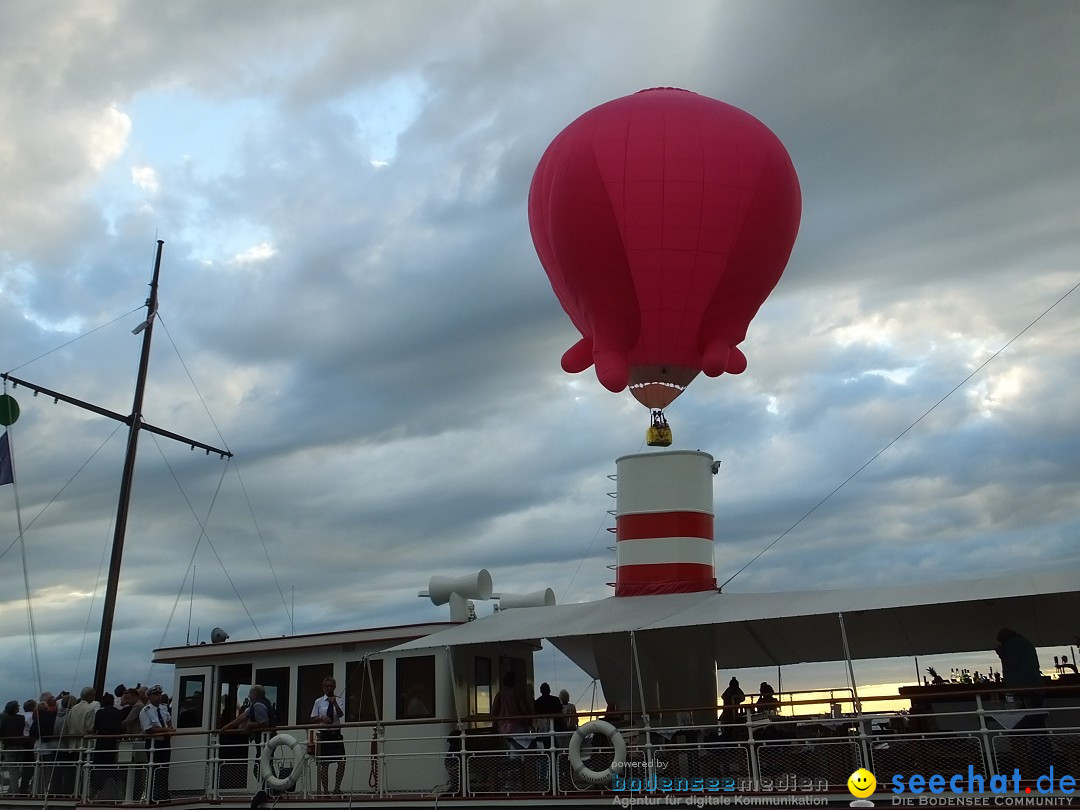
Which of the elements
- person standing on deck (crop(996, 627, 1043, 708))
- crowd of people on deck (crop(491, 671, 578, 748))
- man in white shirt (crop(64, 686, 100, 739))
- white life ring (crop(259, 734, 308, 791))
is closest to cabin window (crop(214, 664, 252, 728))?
man in white shirt (crop(64, 686, 100, 739))

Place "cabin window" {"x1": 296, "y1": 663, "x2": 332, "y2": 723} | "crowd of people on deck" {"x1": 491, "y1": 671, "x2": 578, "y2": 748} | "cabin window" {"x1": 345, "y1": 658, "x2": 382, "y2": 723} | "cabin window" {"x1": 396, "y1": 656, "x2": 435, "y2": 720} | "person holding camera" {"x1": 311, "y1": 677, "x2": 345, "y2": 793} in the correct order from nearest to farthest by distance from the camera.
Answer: "crowd of people on deck" {"x1": 491, "y1": 671, "x2": 578, "y2": 748} < "person holding camera" {"x1": 311, "y1": 677, "x2": 345, "y2": 793} < "cabin window" {"x1": 396, "y1": 656, "x2": 435, "y2": 720} < "cabin window" {"x1": 345, "y1": 658, "x2": 382, "y2": 723} < "cabin window" {"x1": 296, "y1": 663, "x2": 332, "y2": 723}

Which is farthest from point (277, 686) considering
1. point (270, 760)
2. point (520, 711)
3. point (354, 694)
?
point (520, 711)

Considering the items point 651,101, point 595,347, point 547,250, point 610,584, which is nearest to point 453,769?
point 610,584

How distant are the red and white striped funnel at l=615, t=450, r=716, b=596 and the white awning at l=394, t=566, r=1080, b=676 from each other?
796 mm

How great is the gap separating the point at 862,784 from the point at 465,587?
344 inches

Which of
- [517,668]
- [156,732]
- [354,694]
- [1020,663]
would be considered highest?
[517,668]

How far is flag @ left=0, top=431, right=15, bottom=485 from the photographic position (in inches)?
806

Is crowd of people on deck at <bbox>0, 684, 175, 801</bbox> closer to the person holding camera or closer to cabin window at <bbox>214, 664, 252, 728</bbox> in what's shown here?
cabin window at <bbox>214, 664, 252, 728</bbox>

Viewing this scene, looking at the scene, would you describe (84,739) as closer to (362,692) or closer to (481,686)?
(362,692)

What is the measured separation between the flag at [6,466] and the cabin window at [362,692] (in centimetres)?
862

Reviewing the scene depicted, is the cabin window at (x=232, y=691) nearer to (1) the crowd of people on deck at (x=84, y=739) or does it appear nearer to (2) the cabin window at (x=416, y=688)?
(1) the crowd of people on deck at (x=84, y=739)

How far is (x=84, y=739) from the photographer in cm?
1691

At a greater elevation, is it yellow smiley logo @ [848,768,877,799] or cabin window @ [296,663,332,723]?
cabin window @ [296,663,332,723]

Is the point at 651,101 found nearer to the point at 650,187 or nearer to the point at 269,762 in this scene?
the point at 650,187
